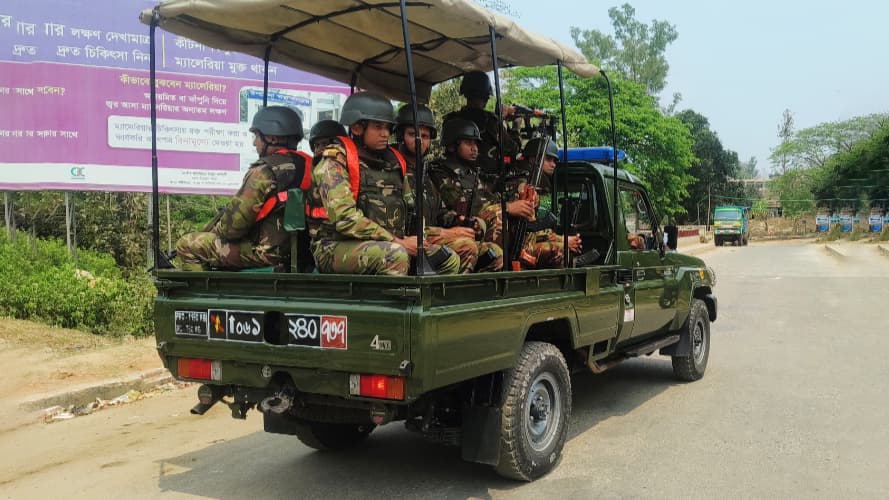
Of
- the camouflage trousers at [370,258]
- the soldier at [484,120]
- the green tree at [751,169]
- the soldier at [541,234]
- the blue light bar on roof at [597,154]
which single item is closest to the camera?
the camouflage trousers at [370,258]

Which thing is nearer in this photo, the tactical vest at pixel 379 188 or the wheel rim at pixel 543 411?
the tactical vest at pixel 379 188

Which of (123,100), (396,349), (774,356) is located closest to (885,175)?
(774,356)

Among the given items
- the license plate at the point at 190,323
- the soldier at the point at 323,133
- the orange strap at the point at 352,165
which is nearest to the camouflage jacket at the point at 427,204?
the orange strap at the point at 352,165

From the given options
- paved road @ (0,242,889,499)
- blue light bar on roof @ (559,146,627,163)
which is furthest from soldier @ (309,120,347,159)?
blue light bar on roof @ (559,146,627,163)

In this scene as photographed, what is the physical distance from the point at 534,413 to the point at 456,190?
1545mm

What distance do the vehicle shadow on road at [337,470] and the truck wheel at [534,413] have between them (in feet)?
0.62

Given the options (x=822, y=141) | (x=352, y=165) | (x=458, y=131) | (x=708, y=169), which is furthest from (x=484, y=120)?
(x=822, y=141)

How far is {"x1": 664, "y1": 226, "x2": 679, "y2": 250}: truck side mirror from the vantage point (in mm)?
6281

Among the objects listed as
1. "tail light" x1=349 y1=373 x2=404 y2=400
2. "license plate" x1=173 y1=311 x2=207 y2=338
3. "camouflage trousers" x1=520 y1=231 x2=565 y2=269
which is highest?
"camouflage trousers" x1=520 y1=231 x2=565 y2=269

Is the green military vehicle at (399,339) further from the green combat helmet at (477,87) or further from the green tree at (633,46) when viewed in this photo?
the green tree at (633,46)

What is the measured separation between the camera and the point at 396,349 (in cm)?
329

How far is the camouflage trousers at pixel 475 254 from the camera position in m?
4.13

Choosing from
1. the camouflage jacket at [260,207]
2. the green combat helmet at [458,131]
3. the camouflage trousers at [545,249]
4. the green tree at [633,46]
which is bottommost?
the camouflage trousers at [545,249]

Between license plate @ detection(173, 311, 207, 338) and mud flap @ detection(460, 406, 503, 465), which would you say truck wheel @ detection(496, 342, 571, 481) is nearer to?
mud flap @ detection(460, 406, 503, 465)
